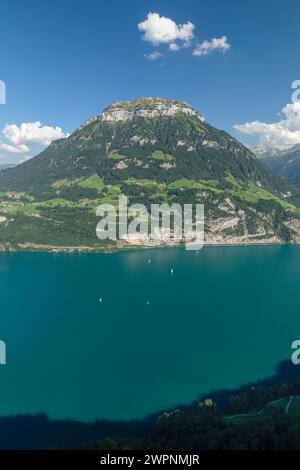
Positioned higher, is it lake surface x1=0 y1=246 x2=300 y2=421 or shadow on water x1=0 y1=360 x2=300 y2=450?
lake surface x1=0 y1=246 x2=300 y2=421

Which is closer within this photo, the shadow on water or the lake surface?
the shadow on water

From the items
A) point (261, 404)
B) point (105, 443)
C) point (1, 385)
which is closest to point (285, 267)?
point (261, 404)

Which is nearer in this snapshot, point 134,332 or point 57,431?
point 57,431

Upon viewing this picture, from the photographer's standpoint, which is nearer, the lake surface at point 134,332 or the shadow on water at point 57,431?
the shadow on water at point 57,431

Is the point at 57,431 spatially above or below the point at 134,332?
below
